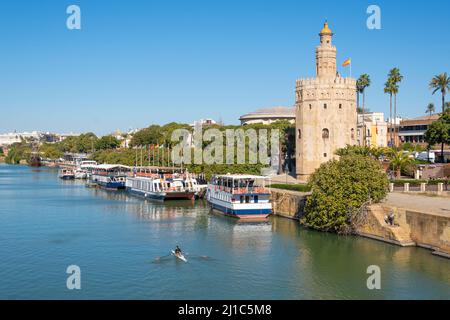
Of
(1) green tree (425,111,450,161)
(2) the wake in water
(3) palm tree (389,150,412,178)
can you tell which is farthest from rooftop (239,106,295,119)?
(2) the wake in water

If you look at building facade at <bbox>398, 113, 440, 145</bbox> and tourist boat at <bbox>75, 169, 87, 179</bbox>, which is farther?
tourist boat at <bbox>75, 169, 87, 179</bbox>

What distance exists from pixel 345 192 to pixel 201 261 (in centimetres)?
1563

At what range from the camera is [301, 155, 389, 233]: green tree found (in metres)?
50.4

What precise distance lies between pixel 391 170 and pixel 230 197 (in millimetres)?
24516

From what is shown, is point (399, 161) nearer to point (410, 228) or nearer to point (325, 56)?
point (325, 56)

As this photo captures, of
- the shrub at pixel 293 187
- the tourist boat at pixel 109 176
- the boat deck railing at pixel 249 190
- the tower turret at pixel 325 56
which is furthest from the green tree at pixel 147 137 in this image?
the boat deck railing at pixel 249 190

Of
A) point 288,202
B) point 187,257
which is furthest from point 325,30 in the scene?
point 187,257

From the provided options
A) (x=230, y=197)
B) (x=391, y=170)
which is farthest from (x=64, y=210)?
(x=391, y=170)

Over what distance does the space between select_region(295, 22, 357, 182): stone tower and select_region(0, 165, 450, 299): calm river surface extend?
818 inches

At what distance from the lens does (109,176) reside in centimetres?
11569

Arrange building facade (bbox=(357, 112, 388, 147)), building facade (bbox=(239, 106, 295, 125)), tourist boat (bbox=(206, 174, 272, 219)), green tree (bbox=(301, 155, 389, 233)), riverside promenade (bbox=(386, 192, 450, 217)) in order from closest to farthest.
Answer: riverside promenade (bbox=(386, 192, 450, 217)) → green tree (bbox=(301, 155, 389, 233)) → tourist boat (bbox=(206, 174, 272, 219)) → building facade (bbox=(357, 112, 388, 147)) → building facade (bbox=(239, 106, 295, 125))

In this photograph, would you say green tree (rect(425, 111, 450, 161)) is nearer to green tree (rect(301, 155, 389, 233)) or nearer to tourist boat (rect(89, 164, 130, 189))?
green tree (rect(301, 155, 389, 233))

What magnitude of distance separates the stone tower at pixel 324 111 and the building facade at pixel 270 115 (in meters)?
85.4
